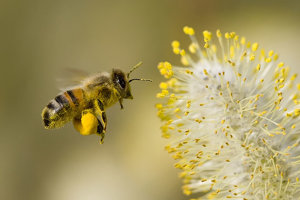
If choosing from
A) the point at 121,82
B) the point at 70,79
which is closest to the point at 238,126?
the point at 121,82

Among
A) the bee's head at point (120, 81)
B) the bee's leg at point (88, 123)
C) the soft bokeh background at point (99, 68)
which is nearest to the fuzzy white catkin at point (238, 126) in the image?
the bee's head at point (120, 81)

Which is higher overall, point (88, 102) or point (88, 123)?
point (88, 102)

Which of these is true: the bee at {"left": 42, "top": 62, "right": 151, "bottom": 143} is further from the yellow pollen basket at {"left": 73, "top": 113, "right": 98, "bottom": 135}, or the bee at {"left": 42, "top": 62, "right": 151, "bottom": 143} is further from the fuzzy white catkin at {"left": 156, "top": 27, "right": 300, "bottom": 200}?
the fuzzy white catkin at {"left": 156, "top": 27, "right": 300, "bottom": 200}

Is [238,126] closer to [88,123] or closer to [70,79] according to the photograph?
[88,123]

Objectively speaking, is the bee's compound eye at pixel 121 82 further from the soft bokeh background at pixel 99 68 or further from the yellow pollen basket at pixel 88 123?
the soft bokeh background at pixel 99 68

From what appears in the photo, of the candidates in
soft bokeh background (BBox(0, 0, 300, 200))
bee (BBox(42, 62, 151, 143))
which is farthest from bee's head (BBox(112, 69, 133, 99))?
soft bokeh background (BBox(0, 0, 300, 200))

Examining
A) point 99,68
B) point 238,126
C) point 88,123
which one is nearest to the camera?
point 88,123

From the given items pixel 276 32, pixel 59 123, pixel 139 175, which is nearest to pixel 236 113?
pixel 59 123
